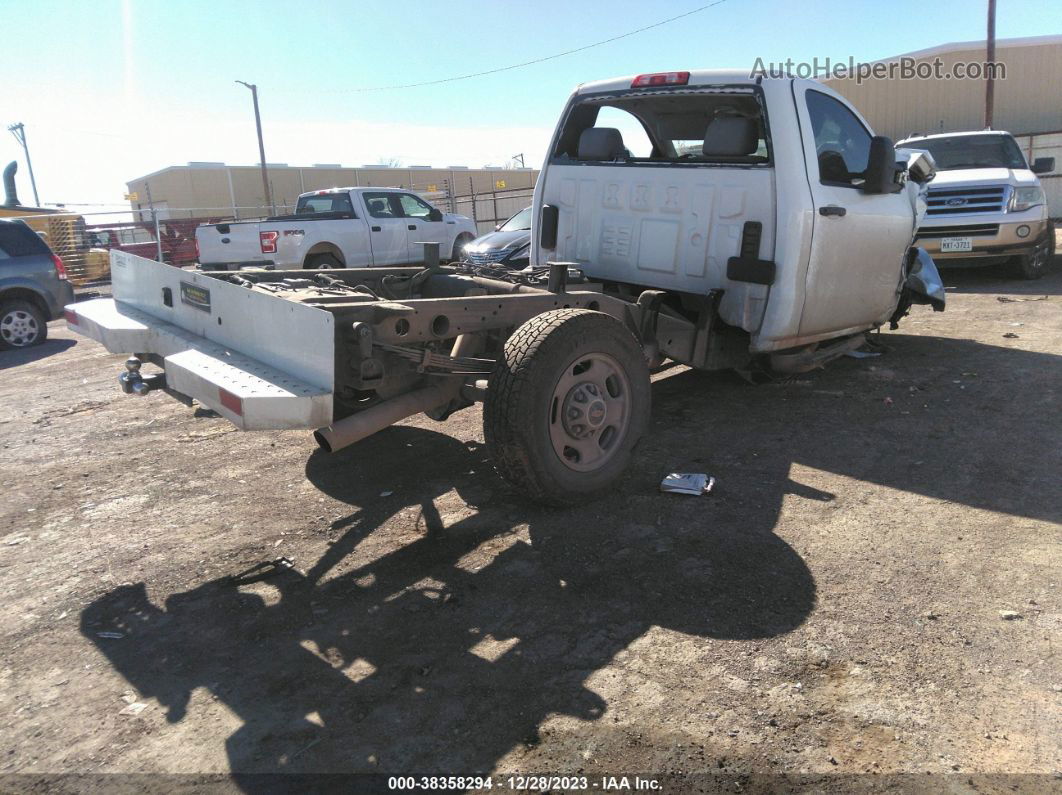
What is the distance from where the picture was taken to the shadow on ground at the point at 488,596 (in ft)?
8.32

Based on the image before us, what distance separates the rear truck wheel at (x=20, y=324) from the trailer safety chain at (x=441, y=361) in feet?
31.5

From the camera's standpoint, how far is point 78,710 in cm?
268

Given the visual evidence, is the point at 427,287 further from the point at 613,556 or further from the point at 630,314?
the point at 613,556

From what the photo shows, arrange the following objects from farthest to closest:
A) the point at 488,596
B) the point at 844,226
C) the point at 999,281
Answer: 1. the point at 999,281
2. the point at 844,226
3. the point at 488,596

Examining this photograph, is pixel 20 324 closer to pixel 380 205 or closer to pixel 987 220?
pixel 380 205

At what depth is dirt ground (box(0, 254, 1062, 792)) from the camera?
239 cm

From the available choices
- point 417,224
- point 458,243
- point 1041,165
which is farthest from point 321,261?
point 1041,165

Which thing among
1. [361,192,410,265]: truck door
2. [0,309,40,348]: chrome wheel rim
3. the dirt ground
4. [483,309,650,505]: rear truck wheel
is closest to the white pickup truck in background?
[361,192,410,265]: truck door

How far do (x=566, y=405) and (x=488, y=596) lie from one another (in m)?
1.05

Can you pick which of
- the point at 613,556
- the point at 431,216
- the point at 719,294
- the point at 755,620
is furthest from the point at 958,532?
the point at 431,216

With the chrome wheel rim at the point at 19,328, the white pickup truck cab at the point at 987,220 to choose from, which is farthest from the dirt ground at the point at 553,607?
the chrome wheel rim at the point at 19,328

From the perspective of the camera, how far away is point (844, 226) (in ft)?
17.1

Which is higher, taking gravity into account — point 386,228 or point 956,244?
point 386,228

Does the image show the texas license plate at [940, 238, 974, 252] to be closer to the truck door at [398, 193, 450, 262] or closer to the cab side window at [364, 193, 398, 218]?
the truck door at [398, 193, 450, 262]
